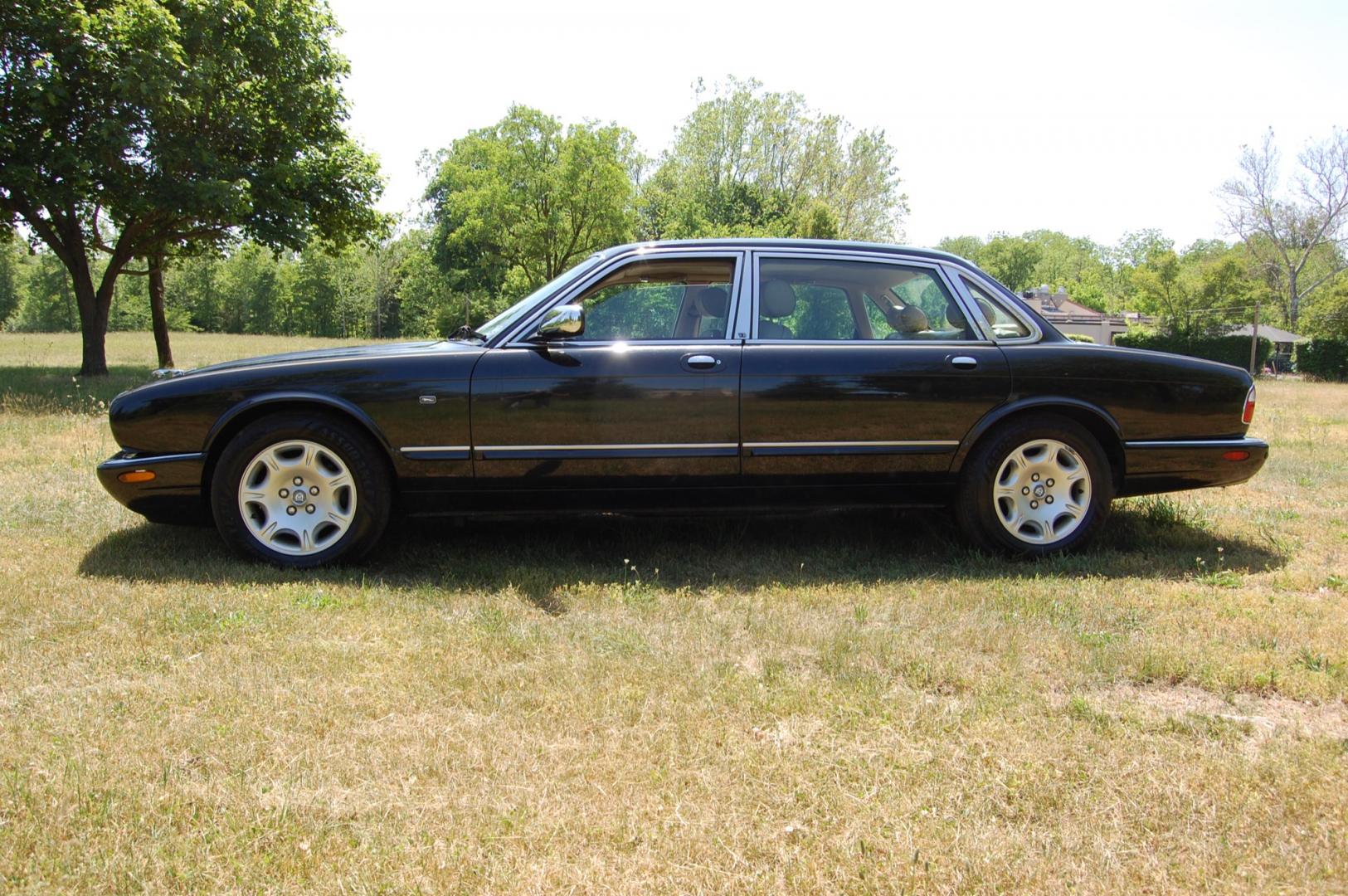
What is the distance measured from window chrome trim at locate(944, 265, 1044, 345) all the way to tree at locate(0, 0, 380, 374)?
13624 millimetres

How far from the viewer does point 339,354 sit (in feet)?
Result: 14.8

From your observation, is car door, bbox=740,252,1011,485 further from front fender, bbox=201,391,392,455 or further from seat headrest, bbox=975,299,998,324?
front fender, bbox=201,391,392,455

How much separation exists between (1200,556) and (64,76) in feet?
55.1

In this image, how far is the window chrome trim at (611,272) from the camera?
430 centimetres

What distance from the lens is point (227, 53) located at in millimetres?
15633

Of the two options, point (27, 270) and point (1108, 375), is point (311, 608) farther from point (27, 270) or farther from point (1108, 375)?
point (27, 270)

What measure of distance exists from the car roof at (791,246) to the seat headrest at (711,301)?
246mm

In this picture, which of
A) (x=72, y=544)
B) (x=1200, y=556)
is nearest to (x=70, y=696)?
(x=72, y=544)

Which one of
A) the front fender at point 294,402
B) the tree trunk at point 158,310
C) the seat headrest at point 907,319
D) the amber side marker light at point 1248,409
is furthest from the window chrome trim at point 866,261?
the tree trunk at point 158,310

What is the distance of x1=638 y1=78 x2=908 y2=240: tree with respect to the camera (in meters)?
45.5

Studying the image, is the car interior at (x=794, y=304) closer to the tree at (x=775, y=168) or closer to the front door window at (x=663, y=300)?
the front door window at (x=663, y=300)

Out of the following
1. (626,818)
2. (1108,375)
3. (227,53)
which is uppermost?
(227,53)

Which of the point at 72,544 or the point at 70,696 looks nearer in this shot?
the point at 70,696

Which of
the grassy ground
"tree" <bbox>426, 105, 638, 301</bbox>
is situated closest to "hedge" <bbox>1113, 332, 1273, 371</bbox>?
"tree" <bbox>426, 105, 638, 301</bbox>
